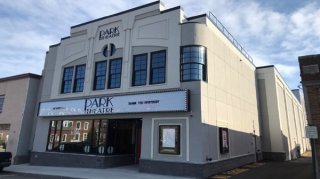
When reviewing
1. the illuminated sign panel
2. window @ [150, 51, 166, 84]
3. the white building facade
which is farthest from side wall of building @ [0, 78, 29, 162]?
window @ [150, 51, 166, 84]

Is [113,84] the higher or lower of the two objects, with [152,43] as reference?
lower

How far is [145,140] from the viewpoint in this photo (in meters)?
16.6

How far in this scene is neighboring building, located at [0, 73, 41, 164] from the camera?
22.7 metres

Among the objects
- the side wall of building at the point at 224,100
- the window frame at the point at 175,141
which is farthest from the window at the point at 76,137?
the side wall of building at the point at 224,100

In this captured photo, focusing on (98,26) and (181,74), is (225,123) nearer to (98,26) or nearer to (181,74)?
(181,74)

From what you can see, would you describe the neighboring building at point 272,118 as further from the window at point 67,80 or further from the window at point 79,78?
the window at point 67,80

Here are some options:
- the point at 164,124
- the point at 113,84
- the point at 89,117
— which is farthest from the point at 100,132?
the point at 164,124

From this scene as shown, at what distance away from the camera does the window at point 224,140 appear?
1741 centimetres

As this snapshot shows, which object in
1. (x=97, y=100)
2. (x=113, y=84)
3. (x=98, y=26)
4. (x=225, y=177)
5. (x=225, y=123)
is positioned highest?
(x=98, y=26)

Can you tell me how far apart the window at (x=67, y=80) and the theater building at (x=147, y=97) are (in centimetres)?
9

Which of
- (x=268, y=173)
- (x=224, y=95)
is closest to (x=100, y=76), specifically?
(x=224, y=95)

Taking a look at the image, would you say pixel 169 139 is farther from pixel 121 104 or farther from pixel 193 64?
pixel 193 64

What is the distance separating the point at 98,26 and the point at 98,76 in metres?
4.20

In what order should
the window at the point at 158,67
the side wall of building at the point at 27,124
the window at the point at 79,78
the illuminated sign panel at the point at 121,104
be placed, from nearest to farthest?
the illuminated sign panel at the point at 121,104, the window at the point at 158,67, the window at the point at 79,78, the side wall of building at the point at 27,124
